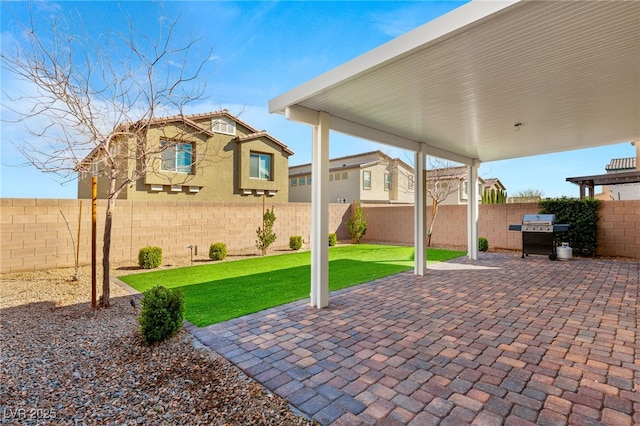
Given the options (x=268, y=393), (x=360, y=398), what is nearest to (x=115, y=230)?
(x=268, y=393)

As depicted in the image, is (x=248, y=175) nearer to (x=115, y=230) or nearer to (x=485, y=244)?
(x=115, y=230)

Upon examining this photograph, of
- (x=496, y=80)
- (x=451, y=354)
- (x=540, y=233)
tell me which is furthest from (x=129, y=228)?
(x=540, y=233)

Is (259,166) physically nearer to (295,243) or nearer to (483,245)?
(295,243)

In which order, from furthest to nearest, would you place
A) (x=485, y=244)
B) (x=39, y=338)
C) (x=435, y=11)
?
1. (x=485, y=244)
2. (x=435, y=11)
3. (x=39, y=338)

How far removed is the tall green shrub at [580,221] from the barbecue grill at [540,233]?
767 mm

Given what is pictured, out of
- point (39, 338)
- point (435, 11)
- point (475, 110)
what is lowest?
point (39, 338)

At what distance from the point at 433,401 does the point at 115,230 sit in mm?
8564

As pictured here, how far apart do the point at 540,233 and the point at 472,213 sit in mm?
1871

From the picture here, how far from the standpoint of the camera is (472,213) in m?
9.14

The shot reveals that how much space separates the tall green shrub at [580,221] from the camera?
9055mm

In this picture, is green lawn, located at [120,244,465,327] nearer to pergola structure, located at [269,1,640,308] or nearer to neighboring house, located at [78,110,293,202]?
pergola structure, located at [269,1,640,308]

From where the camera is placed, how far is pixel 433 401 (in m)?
2.26

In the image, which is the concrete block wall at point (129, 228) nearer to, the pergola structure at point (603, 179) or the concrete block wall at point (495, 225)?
the concrete block wall at point (495, 225)

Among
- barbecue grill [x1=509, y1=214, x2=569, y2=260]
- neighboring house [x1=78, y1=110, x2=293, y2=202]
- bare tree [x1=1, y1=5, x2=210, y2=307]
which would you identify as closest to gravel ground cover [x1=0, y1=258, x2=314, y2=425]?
bare tree [x1=1, y1=5, x2=210, y2=307]
